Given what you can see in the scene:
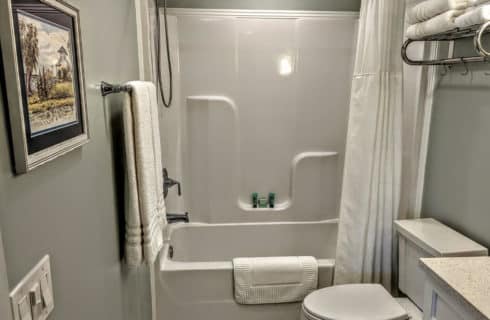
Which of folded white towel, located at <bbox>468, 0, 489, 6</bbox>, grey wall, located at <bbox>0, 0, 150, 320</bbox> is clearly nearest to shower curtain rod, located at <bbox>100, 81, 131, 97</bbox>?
grey wall, located at <bbox>0, 0, 150, 320</bbox>

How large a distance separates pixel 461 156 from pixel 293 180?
1359 mm

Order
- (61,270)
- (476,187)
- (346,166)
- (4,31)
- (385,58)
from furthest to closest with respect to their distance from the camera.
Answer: (346,166), (385,58), (476,187), (61,270), (4,31)

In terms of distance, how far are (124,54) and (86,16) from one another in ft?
1.58

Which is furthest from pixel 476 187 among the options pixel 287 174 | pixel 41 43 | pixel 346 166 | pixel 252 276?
pixel 41 43

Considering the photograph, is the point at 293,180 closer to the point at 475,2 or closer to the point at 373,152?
the point at 373,152

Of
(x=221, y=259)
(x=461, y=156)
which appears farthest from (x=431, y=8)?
(x=221, y=259)

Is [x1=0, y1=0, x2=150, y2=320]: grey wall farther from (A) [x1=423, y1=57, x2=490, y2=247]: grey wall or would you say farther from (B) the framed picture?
(A) [x1=423, y1=57, x2=490, y2=247]: grey wall

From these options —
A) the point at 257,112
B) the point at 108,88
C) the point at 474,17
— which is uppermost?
the point at 474,17

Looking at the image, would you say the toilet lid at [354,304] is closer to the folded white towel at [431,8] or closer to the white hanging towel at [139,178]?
the white hanging towel at [139,178]

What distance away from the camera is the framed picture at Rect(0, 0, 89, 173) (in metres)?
0.70

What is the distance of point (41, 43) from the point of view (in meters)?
0.82

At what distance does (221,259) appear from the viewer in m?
2.99

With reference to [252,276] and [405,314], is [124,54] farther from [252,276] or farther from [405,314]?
[405,314]

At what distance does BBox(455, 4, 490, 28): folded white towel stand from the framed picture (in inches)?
54.1
